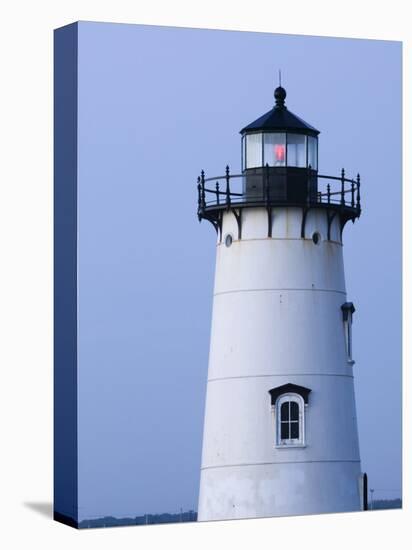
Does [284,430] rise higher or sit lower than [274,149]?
lower

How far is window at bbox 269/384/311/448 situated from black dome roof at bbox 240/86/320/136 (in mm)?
2977

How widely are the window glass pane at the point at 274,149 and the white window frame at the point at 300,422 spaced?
2.70 meters

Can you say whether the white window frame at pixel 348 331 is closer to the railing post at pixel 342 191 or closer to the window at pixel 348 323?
the window at pixel 348 323

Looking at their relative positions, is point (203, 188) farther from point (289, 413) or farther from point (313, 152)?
point (289, 413)

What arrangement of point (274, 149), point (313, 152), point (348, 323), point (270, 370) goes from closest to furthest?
point (270, 370) < point (274, 149) < point (313, 152) < point (348, 323)

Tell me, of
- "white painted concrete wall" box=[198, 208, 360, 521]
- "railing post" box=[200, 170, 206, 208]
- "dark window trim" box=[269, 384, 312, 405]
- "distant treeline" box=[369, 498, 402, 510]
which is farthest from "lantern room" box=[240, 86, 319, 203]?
"distant treeline" box=[369, 498, 402, 510]

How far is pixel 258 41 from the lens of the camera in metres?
25.4

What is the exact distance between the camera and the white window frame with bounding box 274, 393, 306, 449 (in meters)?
25.7

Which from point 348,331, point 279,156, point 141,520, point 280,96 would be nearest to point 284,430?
point 348,331

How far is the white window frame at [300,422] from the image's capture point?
2572 cm

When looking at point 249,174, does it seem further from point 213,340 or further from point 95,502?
point 95,502

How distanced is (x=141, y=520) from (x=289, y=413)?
225 cm

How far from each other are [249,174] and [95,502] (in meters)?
4.33

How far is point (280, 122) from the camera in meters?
25.9
